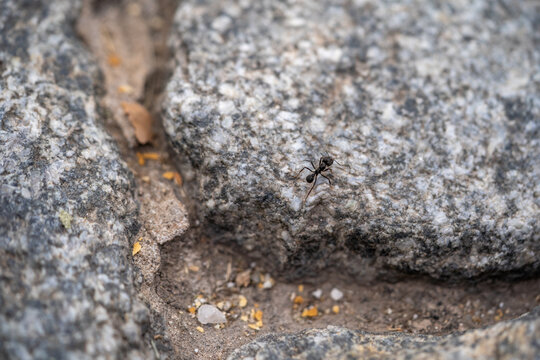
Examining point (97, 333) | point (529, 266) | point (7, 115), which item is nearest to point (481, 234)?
point (529, 266)

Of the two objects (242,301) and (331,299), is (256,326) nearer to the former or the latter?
(242,301)

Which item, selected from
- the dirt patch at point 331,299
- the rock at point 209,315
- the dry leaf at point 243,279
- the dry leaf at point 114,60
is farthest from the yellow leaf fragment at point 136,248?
the dry leaf at point 114,60

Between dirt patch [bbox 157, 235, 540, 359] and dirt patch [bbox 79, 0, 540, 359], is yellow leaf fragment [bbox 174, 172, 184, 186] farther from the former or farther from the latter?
dirt patch [bbox 157, 235, 540, 359]

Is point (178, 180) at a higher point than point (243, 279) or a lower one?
higher

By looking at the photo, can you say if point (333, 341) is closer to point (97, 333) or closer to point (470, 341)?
point (470, 341)

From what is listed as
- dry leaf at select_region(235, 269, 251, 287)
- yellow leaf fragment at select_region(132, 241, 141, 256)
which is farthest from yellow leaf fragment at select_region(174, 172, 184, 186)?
dry leaf at select_region(235, 269, 251, 287)

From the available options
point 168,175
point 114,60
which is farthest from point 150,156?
point 114,60
